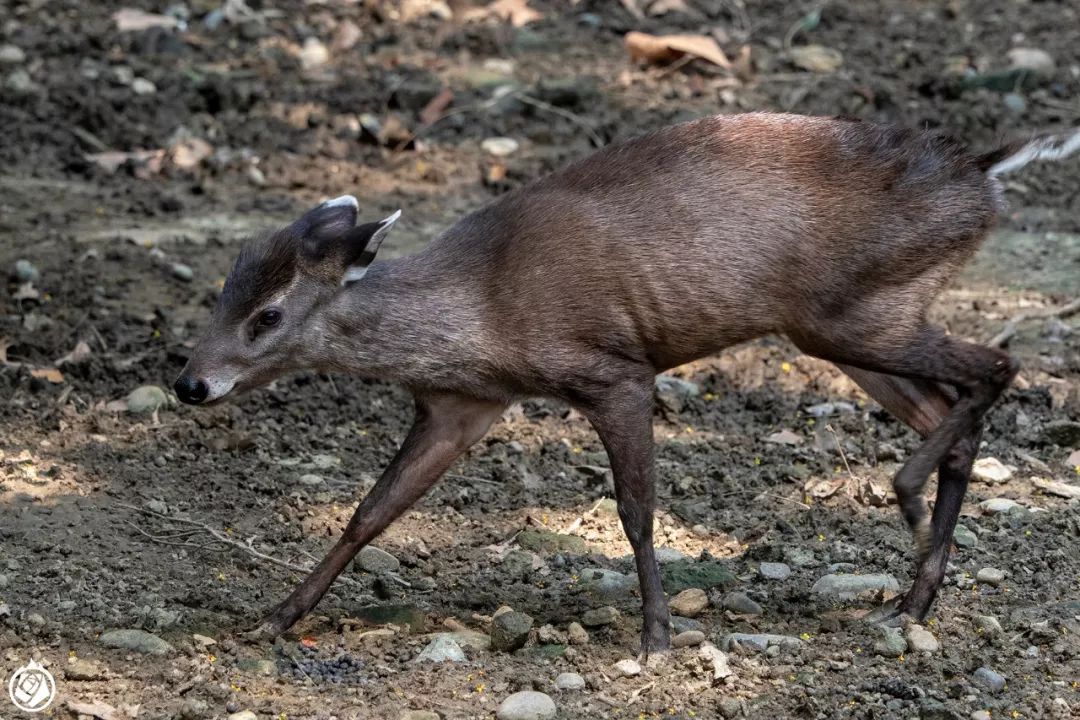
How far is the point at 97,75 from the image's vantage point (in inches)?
437

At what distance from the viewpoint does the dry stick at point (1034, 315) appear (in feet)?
25.1

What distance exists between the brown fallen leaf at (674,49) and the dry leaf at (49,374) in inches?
214

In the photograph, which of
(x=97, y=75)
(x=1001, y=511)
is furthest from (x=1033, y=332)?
(x=97, y=75)

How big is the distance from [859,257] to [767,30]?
270 inches

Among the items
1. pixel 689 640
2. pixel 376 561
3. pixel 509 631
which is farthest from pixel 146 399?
pixel 689 640

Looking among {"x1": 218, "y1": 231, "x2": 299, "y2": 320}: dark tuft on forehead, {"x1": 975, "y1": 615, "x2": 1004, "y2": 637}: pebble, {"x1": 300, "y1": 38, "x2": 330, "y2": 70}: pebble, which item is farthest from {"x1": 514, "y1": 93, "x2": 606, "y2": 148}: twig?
{"x1": 975, "y1": 615, "x2": 1004, "y2": 637}: pebble

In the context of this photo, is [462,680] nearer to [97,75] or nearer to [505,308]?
[505,308]

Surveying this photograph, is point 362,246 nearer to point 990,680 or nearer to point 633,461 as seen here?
point 633,461

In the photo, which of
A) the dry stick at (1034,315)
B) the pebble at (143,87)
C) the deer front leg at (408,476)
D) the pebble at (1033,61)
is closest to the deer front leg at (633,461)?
the deer front leg at (408,476)

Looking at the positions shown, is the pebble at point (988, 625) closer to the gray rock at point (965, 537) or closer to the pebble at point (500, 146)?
the gray rock at point (965, 537)

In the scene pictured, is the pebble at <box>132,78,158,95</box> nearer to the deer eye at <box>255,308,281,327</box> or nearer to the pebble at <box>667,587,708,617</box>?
the deer eye at <box>255,308,281,327</box>

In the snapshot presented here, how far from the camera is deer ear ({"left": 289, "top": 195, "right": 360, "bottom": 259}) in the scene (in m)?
5.48

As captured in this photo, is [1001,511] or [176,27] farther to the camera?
[176,27]

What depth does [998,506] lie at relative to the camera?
6.34m
